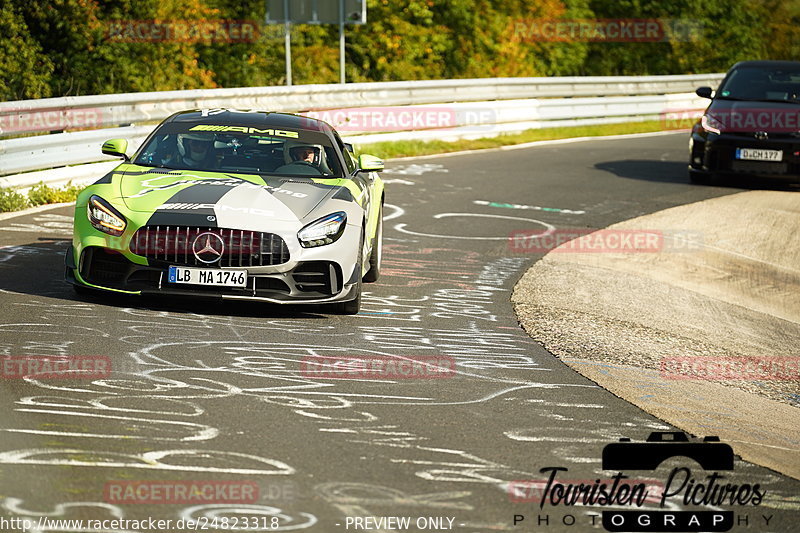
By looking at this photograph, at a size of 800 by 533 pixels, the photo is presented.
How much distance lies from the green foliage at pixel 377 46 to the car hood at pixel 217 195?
38.6 feet

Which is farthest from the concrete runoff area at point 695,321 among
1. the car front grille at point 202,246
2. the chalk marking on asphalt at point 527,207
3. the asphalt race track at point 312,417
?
the car front grille at point 202,246

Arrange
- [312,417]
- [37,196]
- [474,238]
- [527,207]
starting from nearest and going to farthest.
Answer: [312,417] → [474,238] → [37,196] → [527,207]

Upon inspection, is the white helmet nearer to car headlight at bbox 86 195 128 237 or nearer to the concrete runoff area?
car headlight at bbox 86 195 128 237

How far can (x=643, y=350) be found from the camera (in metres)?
A: 8.34

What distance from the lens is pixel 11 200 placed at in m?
13.1

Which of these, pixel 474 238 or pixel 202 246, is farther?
pixel 474 238

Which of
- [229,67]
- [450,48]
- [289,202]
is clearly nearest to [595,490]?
[289,202]

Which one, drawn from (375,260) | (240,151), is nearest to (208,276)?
(240,151)

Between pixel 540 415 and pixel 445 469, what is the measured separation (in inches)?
46.1

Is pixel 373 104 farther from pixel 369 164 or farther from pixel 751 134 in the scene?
pixel 369 164

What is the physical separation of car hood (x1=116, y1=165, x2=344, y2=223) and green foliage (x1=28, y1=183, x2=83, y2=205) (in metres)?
4.88

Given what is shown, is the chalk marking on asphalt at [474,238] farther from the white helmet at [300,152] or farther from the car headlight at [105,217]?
the car headlight at [105,217]

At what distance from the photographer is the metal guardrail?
1391 cm

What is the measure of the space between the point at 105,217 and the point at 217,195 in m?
0.75
